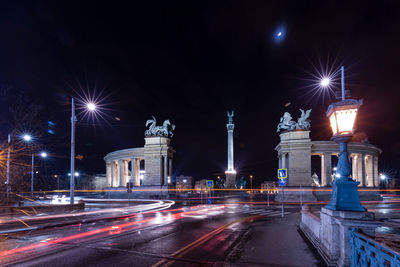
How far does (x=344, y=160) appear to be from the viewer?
6.77m

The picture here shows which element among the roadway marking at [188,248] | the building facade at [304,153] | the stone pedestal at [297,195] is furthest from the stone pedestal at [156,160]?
the roadway marking at [188,248]

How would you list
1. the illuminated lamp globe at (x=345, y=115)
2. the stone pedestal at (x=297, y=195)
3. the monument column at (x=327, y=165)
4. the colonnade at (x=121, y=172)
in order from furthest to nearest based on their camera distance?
the colonnade at (x=121, y=172), the monument column at (x=327, y=165), the stone pedestal at (x=297, y=195), the illuminated lamp globe at (x=345, y=115)

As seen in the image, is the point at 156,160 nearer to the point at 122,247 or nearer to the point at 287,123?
the point at 287,123

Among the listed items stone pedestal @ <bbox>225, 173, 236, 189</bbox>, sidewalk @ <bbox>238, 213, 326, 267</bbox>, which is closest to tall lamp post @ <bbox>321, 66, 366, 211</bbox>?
sidewalk @ <bbox>238, 213, 326, 267</bbox>

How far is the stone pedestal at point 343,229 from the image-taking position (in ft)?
→ 17.8

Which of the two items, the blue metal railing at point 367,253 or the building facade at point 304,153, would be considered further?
the building facade at point 304,153

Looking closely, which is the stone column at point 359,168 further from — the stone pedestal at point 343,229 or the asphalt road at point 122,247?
the stone pedestal at point 343,229

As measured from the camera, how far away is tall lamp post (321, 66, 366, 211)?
6.29m

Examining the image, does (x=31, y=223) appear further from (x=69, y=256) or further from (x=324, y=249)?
(x=324, y=249)

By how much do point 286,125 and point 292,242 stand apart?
35783 millimetres

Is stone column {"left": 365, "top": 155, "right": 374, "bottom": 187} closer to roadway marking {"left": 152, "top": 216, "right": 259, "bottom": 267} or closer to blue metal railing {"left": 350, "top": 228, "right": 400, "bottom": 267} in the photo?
roadway marking {"left": 152, "top": 216, "right": 259, "bottom": 267}

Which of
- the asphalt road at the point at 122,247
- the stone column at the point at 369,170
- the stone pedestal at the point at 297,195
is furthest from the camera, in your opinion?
the stone column at the point at 369,170

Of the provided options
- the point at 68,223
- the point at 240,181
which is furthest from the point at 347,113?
the point at 240,181

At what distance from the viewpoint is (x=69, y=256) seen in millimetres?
7453
